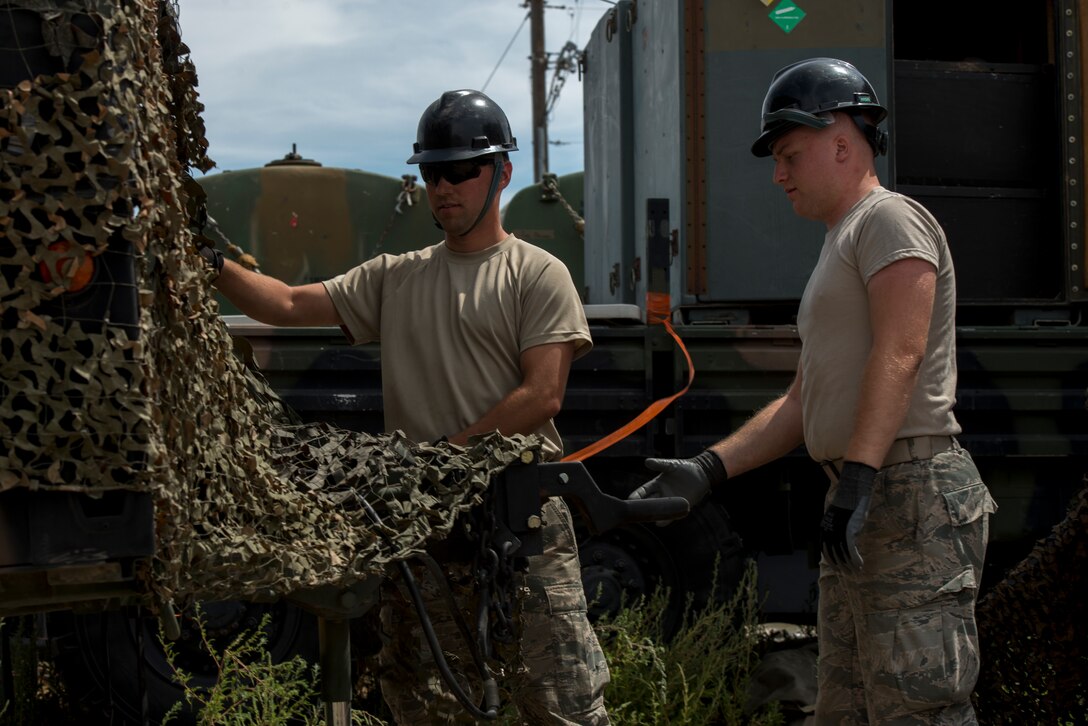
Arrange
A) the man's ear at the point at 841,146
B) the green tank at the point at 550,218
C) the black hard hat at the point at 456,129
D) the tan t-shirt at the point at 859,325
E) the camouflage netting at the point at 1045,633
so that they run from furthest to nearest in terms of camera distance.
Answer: the green tank at the point at 550,218
the camouflage netting at the point at 1045,633
the black hard hat at the point at 456,129
the man's ear at the point at 841,146
the tan t-shirt at the point at 859,325

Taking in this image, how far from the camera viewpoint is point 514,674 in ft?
9.07

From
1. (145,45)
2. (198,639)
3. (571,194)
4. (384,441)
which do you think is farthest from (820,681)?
(571,194)

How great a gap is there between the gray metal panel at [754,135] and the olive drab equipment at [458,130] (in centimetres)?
263

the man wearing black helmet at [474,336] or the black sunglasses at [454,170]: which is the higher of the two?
the black sunglasses at [454,170]

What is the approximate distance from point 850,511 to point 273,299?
4.98 ft

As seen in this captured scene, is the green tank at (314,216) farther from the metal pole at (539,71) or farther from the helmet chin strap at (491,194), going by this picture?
the metal pole at (539,71)

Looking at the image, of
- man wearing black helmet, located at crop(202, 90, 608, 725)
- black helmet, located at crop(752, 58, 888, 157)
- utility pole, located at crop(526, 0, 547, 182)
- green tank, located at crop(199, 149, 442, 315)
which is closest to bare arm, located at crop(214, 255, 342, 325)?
man wearing black helmet, located at crop(202, 90, 608, 725)

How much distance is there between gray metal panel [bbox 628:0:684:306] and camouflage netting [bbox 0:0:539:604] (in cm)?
357

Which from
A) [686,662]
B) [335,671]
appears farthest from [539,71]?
[335,671]

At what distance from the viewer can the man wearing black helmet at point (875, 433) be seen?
114 inches

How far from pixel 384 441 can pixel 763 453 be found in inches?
47.8

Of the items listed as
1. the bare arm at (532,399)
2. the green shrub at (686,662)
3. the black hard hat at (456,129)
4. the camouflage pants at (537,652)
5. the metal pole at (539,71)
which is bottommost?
the green shrub at (686,662)

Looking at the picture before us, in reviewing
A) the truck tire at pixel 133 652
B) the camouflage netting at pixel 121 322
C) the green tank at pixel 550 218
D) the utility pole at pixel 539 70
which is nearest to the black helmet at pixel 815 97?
the camouflage netting at pixel 121 322

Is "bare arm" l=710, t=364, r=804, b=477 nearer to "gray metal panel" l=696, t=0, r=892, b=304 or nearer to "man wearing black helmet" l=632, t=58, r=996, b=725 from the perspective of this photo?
"man wearing black helmet" l=632, t=58, r=996, b=725
